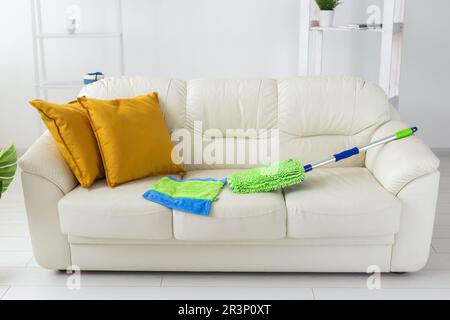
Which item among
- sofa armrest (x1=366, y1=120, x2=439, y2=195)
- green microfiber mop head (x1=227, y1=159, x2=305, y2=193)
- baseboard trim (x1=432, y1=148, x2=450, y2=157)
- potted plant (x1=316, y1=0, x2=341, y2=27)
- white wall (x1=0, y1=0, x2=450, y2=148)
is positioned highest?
potted plant (x1=316, y1=0, x2=341, y2=27)

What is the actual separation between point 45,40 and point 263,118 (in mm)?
2250

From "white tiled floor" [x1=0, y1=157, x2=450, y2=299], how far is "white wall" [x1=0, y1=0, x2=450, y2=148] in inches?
81.3

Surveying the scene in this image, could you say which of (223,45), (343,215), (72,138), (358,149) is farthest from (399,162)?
(223,45)

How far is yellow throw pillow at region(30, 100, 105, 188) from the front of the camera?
8.95 feet

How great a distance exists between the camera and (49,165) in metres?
2.66

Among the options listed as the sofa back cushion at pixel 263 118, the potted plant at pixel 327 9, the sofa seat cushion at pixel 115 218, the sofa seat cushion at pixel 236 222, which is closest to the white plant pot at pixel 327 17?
the potted plant at pixel 327 9

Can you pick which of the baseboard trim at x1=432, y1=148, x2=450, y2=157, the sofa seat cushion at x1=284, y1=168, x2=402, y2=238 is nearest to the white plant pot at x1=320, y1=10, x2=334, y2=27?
the baseboard trim at x1=432, y1=148, x2=450, y2=157

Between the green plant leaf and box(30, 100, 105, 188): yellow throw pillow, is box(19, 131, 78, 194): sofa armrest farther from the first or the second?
the green plant leaf

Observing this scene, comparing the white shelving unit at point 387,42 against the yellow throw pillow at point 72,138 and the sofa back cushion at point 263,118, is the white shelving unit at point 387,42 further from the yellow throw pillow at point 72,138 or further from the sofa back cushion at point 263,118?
the yellow throw pillow at point 72,138

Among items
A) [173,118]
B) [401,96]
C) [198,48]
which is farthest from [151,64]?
[401,96]

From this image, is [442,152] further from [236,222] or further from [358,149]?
[236,222]
